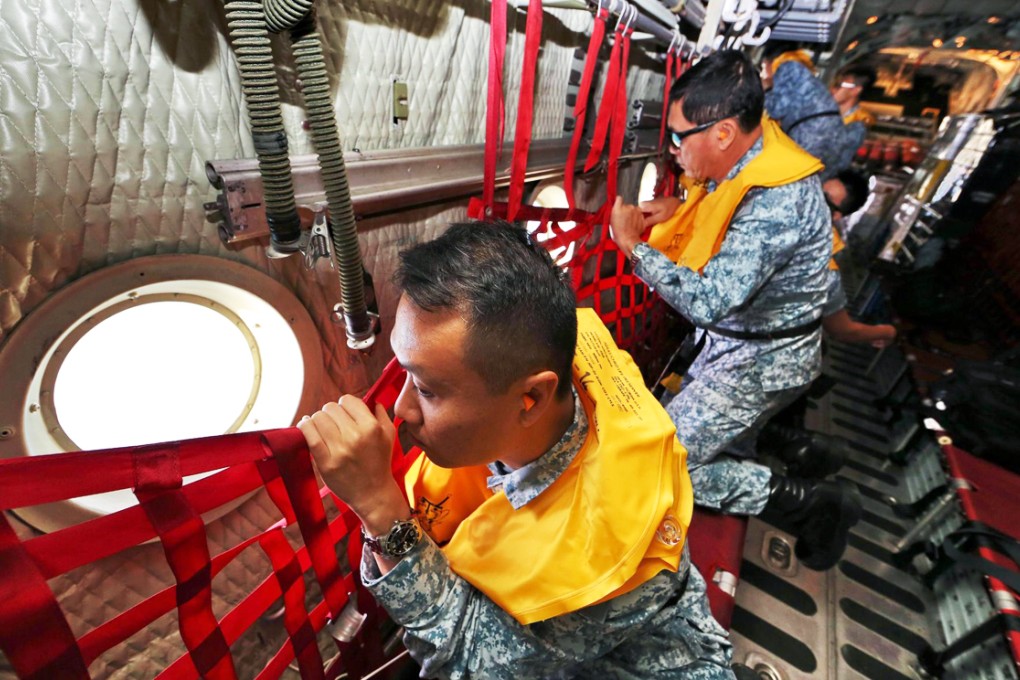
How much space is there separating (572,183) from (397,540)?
2344 millimetres

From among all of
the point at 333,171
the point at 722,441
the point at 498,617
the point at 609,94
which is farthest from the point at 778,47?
the point at 498,617

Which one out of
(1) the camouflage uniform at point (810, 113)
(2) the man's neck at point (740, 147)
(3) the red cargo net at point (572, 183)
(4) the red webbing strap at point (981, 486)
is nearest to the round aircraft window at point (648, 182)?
(3) the red cargo net at point (572, 183)

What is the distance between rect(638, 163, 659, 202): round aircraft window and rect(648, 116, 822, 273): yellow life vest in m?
1.07

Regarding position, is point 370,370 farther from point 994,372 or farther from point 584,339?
point 994,372

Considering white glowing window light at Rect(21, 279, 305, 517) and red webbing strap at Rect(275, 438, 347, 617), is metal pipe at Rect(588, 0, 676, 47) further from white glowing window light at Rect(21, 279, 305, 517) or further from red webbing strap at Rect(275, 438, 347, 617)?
red webbing strap at Rect(275, 438, 347, 617)

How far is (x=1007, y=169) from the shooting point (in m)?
5.64

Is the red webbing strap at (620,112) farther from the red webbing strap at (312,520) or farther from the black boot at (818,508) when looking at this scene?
the red webbing strap at (312,520)

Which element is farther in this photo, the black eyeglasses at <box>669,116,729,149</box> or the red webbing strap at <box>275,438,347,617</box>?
the black eyeglasses at <box>669,116,729,149</box>

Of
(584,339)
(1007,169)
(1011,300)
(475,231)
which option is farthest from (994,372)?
(475,231)

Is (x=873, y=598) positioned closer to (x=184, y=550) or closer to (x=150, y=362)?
(x=184, y=550)

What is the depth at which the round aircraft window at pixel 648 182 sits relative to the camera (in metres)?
4.20

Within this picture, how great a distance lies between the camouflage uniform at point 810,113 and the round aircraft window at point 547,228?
3.51 meters

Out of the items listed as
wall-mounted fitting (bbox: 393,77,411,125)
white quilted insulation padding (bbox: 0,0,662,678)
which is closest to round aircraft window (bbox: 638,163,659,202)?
white quilted insulation padding (bbox: 0,0,662,678)

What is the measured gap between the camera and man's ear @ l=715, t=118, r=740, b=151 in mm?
2527
